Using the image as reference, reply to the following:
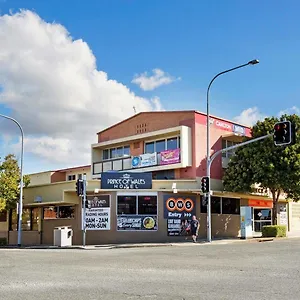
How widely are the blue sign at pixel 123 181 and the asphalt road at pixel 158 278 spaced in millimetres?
12037

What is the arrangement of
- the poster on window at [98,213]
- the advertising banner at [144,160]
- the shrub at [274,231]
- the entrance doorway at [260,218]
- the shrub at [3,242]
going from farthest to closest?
1. the entrance doorway at [260,218]
2. the shrub at [3,242]
3. the advertising banner at [144,160]
4. the shrub at [274,231]
5. the poster on window at [98,213]

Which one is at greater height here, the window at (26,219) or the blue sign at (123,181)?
the blue sign at (123,181)

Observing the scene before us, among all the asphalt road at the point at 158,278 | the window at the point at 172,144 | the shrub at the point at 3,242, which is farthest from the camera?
the shrub at the point at 3,242

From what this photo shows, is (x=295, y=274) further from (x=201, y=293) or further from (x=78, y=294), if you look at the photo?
(x=78, y=294)

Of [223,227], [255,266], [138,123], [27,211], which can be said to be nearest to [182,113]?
[138,123]

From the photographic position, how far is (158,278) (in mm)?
11914

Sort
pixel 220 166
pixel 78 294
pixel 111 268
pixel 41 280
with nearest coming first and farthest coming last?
1. pixel 78 294
2. pixel 41 280
3. pixel 111 268
4. pixel 220 166

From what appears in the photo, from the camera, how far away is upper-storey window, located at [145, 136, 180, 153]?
107ft

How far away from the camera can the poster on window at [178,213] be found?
29844mm

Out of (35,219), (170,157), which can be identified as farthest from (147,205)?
(35,219)

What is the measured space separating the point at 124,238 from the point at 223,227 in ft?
24.9

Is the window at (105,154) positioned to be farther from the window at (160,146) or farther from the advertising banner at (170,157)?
the advertising banner at (170,157)

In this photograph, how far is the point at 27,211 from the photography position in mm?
35875

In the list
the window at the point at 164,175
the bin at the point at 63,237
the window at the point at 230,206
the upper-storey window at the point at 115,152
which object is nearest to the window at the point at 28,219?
the bin at the point at 63,237
